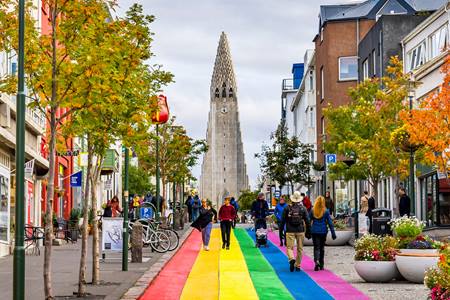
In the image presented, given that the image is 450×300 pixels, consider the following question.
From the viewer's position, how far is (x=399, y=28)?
54.7 m

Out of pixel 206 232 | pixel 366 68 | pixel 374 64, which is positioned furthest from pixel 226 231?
pixel 366 68

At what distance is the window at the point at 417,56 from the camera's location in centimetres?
4688

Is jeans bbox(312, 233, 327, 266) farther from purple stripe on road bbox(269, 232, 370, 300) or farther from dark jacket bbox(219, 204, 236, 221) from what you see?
dark jacket bbox(219, 204, 236, 221)

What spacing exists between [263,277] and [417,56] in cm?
2900

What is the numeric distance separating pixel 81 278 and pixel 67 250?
59.5 feet

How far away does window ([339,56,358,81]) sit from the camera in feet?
240

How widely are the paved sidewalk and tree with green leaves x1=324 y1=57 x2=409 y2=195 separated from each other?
13212 millimetres

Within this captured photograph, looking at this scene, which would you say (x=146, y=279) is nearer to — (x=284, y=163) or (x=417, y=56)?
(x=417, y=56)

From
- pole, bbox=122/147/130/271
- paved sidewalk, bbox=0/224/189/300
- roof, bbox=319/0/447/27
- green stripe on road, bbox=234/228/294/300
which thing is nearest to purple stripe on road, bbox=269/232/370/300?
green stripe on road, bbox=234/228/294/300

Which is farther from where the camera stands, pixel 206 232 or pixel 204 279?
pixel 206 232

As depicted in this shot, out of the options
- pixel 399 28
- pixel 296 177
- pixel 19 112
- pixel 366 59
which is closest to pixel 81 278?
pixel 19 112

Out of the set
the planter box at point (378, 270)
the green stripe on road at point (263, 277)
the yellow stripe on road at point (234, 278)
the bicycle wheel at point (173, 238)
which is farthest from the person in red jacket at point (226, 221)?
the planter box at point (378, 270)

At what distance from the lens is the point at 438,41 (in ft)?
143

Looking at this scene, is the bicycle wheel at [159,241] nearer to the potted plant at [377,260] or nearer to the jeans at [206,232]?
the jeans at [206,232]
